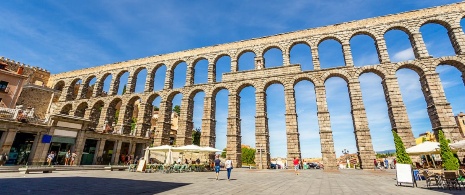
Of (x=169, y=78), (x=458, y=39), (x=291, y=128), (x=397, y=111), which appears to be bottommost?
(x=291, y=128)

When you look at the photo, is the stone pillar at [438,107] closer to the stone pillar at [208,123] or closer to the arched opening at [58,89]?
the stone pillar at [208,123]

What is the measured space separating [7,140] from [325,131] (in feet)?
94.1

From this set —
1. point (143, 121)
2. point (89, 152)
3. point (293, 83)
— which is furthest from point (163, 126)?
point (293, 83)

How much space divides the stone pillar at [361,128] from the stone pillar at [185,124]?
804 inches

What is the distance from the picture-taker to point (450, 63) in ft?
80.4

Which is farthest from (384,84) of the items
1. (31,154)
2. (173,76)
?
(31,154)

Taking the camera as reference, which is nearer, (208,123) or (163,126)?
(208,123)

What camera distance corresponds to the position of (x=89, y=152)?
2352cm

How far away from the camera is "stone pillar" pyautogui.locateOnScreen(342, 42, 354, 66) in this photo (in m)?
27.6

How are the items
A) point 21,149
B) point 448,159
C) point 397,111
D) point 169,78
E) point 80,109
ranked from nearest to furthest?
point 448,159 → point 21,149 → point 397,111 → point 169,78 → point 80,109

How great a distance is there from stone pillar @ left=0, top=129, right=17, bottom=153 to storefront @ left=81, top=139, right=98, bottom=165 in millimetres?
6056

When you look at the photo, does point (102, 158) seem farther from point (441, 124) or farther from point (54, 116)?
point (441, 124)

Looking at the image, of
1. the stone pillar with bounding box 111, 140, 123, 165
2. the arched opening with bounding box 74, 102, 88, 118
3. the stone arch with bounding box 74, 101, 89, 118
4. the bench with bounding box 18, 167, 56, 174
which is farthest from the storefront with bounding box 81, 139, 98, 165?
the arched opening with bounding box 74, 102, 88, 118

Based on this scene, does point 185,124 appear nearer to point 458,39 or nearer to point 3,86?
point 3,86
